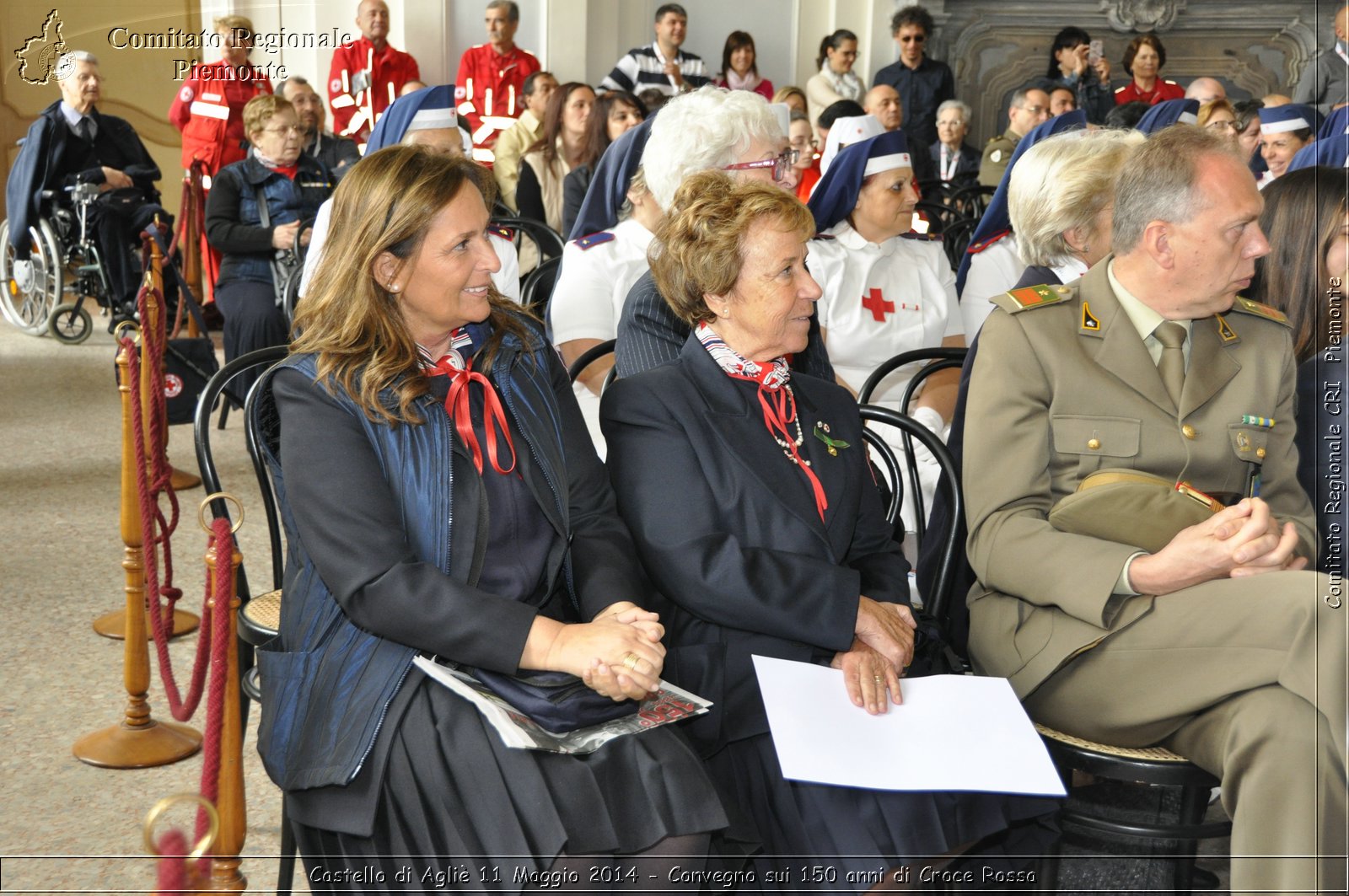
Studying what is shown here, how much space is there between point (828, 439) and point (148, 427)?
1669 mm

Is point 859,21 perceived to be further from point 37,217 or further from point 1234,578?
point 1234,578

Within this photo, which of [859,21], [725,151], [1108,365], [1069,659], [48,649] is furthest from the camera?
[859,21]

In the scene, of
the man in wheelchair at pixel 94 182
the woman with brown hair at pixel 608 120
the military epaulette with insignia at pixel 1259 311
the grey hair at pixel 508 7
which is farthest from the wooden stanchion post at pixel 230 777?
the grey hair at pixel 508 7

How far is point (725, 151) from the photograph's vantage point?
3.01m

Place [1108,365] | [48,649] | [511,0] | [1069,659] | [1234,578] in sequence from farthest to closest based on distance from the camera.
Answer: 1. [511,0]
2. [48,649]
3. [1108,365]
4. [1069,659]
5. [1234,578]

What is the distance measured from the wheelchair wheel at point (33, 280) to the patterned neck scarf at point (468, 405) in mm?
6259

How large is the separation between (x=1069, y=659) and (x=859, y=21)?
10.8 meters

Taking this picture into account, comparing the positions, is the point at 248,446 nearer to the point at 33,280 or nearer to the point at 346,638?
the point at 346,638

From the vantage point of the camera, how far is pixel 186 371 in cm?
423

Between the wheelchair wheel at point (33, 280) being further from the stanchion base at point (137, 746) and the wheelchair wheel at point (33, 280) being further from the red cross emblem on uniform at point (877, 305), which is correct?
the red cross emblem on uniform at point (877, 305)

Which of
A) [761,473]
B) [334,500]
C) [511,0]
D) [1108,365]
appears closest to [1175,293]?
[1108,365]

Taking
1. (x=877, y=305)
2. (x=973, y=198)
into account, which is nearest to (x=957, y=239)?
(x=973, y=198)

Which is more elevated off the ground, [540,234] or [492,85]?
[492,85]

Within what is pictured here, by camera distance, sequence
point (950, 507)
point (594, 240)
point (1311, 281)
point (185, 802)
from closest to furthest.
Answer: point (185, 802), point (950, 507), point (1311, 281), point (594, 240)
